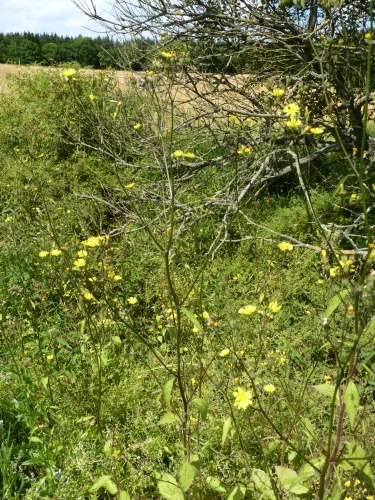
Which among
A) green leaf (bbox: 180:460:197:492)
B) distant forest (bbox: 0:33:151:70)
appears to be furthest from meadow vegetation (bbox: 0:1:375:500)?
distant forest (bbox: 0:33:151:70)

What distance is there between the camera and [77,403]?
2154 mm

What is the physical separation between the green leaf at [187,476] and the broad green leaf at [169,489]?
10 cm

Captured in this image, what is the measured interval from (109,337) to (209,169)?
2930mm

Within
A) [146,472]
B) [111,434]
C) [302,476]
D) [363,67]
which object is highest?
[363,67]

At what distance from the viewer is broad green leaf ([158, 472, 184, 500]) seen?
1.31 meters

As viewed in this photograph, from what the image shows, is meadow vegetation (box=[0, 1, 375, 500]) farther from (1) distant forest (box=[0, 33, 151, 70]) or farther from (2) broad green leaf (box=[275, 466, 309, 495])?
(1) distant forest (box=[0, 33, 151, 70])

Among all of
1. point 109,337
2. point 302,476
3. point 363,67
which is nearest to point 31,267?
point 109,337

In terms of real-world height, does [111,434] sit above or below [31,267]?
below

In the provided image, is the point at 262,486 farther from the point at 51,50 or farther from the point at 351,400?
the point at 51,50

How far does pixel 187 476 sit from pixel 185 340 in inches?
54.3

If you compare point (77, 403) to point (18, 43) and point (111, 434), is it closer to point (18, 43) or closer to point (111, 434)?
point (111, 434)

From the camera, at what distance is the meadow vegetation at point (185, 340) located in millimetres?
1338

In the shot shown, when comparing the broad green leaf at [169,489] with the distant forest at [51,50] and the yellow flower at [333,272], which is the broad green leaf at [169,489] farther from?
the distant forest at [51,50]

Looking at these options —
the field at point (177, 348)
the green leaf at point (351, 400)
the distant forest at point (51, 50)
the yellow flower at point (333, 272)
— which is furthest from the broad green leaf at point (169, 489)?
the distant forest at point (51, 50)
